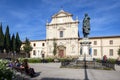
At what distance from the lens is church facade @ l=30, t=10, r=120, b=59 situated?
168ft

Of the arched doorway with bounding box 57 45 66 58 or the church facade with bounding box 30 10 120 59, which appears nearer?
the church facade with bounding box 30 10 120 59

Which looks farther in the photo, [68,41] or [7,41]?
[68,41]

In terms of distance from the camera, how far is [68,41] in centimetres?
5297

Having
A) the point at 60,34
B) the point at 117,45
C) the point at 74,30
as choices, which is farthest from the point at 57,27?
the point at 117,45

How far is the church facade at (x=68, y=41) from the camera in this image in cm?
5119

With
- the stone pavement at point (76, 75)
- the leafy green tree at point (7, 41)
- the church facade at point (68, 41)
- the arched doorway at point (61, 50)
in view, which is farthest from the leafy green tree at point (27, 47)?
the stone pavement at point (76, 75)

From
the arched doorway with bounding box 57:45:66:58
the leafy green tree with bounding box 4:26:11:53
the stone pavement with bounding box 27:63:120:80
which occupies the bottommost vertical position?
the stone pavement with bounding box 27:63:120:80

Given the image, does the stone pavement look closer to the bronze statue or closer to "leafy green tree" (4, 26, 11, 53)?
the bronze statue

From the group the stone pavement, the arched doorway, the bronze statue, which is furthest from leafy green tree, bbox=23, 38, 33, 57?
the stone pavement

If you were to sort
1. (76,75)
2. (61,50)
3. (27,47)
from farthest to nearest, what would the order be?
(27,47) < (61,50) < (76,75)

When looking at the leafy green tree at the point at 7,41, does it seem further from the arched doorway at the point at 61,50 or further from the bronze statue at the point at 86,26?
the bronze statue at the point at 86,26

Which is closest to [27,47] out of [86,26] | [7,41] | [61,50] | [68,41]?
[7,41]

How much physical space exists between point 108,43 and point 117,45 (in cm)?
259

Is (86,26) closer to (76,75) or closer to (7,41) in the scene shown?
(76,75)
